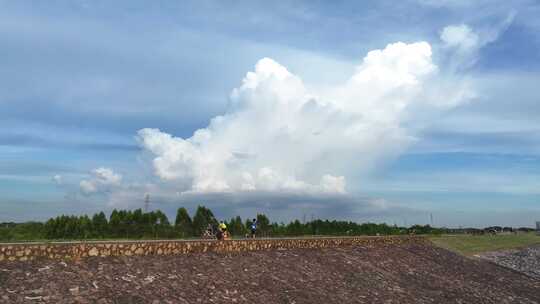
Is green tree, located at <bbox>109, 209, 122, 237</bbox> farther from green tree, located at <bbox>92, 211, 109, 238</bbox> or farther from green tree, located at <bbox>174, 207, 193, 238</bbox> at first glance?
green tree, located at <bbox>174, 207, 193, 238</bbox>

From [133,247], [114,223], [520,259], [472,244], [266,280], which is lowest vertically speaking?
[520,259]

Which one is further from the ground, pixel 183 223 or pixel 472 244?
pixel 183 223

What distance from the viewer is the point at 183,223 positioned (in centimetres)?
4766

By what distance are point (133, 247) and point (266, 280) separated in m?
6.57

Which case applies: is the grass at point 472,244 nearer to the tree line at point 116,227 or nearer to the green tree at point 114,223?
the tree line at point 116,227

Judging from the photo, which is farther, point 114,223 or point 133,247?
point 114,223

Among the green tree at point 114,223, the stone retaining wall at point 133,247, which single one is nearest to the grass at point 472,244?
the stone retaining wall at point 133,247

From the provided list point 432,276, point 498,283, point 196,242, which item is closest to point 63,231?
point 196,242

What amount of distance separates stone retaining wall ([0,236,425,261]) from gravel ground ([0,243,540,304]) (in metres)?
0.44

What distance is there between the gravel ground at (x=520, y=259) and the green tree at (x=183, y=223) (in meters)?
30.8

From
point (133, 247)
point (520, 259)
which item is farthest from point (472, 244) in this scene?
point (133, 247)

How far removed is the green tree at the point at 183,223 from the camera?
155 feet

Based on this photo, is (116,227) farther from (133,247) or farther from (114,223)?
(133,247)

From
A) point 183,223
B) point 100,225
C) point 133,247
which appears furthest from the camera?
point 183,223
